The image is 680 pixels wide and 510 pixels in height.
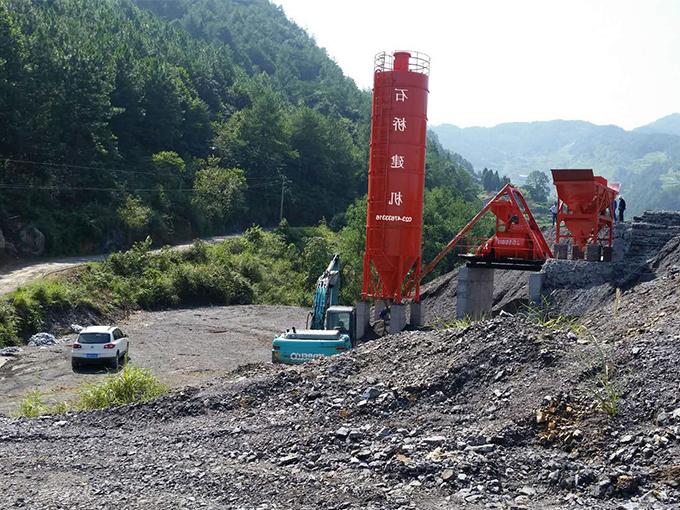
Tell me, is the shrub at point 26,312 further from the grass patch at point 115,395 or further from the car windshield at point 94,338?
the grass patch at point 115,395

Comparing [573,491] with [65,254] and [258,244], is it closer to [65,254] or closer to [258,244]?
[65,254]

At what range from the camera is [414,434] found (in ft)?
31.3

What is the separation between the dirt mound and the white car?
31.8ft

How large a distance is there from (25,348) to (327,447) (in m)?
19.5

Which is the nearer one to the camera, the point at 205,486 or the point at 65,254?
the point at 205,486

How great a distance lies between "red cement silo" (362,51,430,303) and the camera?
2623cm

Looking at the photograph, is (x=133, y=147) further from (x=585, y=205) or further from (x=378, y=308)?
(x=585, y=205)

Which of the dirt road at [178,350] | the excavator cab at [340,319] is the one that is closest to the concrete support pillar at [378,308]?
the dirt road at [178,350]

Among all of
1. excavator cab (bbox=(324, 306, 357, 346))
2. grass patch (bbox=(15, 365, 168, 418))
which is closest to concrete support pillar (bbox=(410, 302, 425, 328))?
excavator cab (bbox=(324, 306, 357, 346))

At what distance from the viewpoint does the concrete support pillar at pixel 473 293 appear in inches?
977

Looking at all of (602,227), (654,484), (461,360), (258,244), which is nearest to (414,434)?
(461,360)

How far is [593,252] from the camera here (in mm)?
21453

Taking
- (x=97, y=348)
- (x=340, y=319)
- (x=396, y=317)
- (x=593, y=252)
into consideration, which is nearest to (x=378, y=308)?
(x=396, y=317)

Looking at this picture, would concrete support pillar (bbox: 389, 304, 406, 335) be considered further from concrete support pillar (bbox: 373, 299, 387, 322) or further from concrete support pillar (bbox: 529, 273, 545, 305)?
concrete support pillar (bbox: 529, 273, 545, 305)
